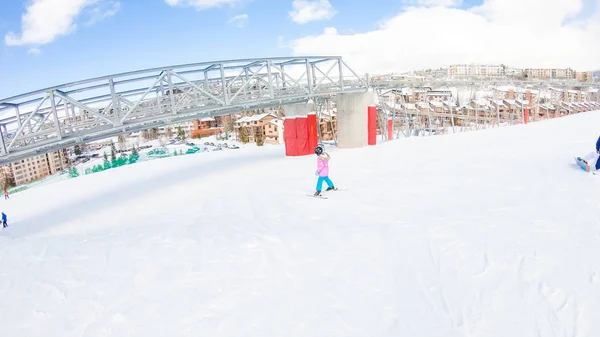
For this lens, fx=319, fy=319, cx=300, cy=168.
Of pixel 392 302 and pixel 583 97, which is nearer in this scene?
pixel 392 302

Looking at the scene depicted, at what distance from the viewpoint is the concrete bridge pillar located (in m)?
19.1

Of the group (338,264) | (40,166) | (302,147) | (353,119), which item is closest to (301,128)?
(302,147)

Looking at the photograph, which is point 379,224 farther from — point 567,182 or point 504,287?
point 567,182

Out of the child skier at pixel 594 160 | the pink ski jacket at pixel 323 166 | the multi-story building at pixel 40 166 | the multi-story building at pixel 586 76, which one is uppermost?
the multi-story building at pixel 586 76

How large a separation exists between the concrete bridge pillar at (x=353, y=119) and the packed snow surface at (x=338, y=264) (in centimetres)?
940

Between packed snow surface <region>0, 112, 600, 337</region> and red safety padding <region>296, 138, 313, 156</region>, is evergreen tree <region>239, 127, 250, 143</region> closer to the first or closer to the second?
red safety padding <region>296, 138, 313, 156</region>

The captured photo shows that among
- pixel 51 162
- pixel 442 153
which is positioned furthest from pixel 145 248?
pixel 51 162

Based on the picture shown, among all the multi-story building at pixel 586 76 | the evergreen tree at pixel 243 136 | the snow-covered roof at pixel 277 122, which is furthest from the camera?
the multi-story building at pixel 586 76

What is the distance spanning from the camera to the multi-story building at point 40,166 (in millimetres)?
46888

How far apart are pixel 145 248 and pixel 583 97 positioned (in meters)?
62.3

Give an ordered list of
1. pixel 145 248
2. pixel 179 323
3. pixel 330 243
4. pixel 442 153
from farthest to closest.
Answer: pixel 442 153 → pixel 145 248 → pixel 330 243 → pixel 179 323

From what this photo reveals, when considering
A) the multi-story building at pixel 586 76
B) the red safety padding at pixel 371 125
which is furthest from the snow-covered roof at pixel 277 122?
the multi-story building at pixel 586 76

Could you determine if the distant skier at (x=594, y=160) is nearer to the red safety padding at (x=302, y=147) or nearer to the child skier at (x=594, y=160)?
the child skier at (x=594, y=160)

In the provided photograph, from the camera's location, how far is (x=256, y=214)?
7910 millimetres
